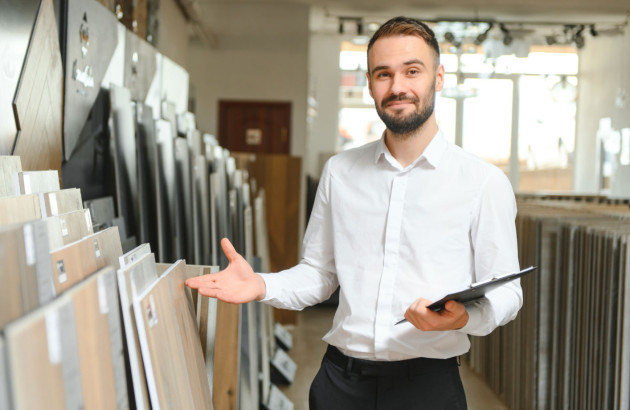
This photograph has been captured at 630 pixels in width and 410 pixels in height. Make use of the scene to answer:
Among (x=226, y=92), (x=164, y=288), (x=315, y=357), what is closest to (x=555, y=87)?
(x=226, y=92)

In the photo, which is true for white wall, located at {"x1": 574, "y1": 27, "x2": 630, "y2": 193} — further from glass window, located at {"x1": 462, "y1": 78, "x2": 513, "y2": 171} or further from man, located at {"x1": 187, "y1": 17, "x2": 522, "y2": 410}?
man, located at {"x1": 187, "y1": 17, "x2": 522, "y2": 410}

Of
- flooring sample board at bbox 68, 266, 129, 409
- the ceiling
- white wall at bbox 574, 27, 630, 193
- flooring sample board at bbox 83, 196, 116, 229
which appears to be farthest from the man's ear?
white wall at bbox 574, 27, 630, 193

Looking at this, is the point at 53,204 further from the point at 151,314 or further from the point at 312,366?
the point at 312,366

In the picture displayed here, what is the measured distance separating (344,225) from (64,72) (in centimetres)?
159

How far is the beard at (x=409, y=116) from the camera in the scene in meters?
1.70

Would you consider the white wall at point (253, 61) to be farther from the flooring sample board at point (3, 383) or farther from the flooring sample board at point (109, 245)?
the flooring sample board at point (3, 383)

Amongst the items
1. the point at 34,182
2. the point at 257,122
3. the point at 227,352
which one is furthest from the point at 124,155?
the point at 257,122

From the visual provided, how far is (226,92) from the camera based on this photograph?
10.0 metres

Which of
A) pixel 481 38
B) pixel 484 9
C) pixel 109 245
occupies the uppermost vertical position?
pixel 484 9

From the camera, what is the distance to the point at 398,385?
1733 millimetres

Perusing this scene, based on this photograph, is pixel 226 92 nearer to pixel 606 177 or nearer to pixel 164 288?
pixel 606 177

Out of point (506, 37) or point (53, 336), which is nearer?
point (53, 336)

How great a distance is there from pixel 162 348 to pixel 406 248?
75 centimetres

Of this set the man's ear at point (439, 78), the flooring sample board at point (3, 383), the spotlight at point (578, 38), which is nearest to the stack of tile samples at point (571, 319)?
the man's ear at point (439, 78)
